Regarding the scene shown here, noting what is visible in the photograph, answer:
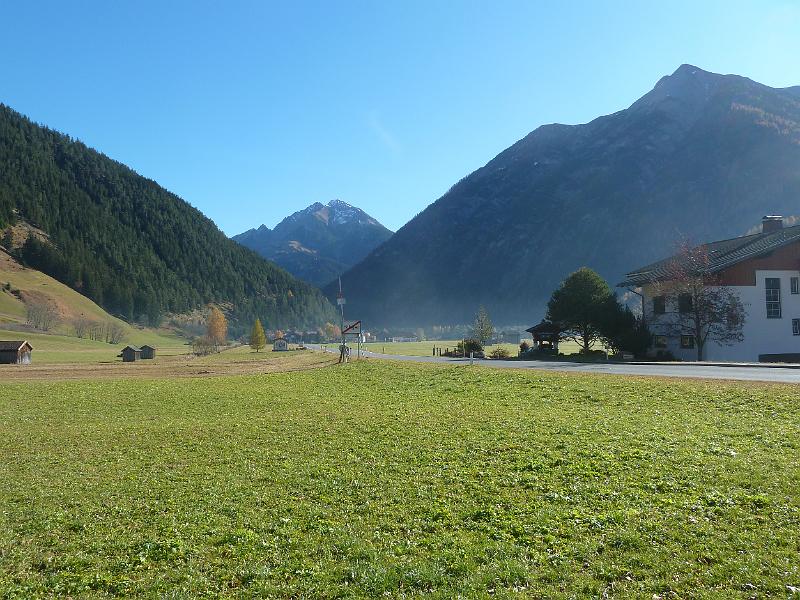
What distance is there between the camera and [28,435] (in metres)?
22.1

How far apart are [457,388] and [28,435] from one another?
20.2 m

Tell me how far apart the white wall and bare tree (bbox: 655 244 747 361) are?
2.17 feet

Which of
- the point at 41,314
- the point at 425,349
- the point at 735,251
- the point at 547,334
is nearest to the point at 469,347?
the point at 547,334

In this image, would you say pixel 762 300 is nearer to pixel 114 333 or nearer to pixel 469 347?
pixel 469 347

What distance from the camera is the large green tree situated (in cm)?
6295

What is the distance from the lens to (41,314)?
166 meters

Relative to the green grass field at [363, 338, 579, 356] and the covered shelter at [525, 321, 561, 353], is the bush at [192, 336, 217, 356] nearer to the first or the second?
the green grass field at [363, 338, 579, 356]

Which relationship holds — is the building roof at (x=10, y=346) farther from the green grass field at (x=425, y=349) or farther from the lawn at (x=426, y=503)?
the lawn at (x=426, y=503)

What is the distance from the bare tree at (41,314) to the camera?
533 ft

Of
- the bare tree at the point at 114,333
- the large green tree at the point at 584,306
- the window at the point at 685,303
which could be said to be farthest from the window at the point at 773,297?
the bare tree at the point at 114,333

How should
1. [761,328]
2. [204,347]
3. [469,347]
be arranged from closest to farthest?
[761,328] → [469,347] → [204,347]

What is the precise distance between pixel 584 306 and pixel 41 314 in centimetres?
15964

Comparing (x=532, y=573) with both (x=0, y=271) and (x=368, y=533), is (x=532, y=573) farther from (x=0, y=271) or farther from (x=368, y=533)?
(x=0, y=271)

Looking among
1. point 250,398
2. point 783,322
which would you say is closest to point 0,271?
point 250,398
